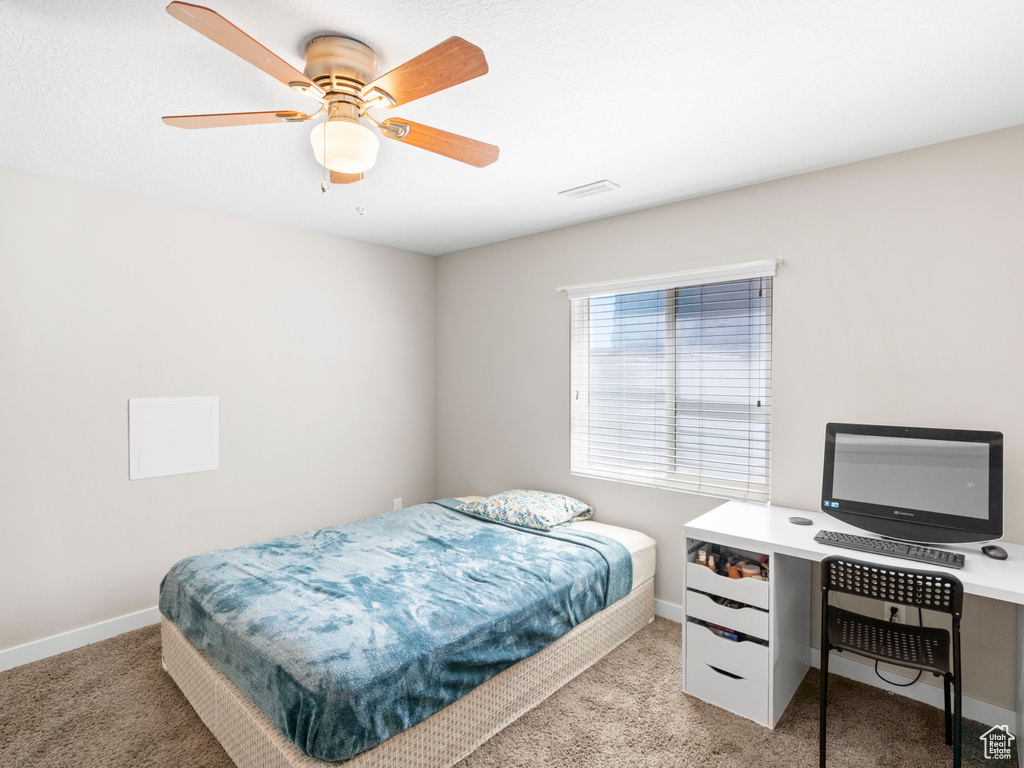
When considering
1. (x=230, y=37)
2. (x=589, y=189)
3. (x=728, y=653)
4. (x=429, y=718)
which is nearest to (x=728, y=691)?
(x=728, y=653)

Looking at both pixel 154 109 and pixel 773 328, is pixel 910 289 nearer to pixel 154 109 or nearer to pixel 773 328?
pixel 773 328

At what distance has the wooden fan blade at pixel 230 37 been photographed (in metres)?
1.16

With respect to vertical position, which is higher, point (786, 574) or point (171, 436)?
point (171, 436)

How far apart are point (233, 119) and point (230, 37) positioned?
0.43 m

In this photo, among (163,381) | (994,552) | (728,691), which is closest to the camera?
(994,552)

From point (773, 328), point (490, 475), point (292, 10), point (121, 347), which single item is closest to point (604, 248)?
point (773, 328)

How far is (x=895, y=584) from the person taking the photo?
1.71m

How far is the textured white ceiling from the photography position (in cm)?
148

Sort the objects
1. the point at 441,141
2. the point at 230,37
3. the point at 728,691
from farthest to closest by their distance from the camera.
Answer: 1. the point at 728,691
2. the point at 441,141
3. the point at 230,37

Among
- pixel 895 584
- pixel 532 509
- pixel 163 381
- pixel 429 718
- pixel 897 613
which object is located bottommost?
pixel 429 718

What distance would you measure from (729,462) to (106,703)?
3.20 meters

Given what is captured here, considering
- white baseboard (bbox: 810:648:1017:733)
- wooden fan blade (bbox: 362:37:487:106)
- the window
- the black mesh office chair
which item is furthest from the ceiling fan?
white baseboard (bbox: 810:648:1017:733)

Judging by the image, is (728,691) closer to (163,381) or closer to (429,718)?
(429,718)

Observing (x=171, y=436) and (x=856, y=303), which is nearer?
(x=856, y=303)
